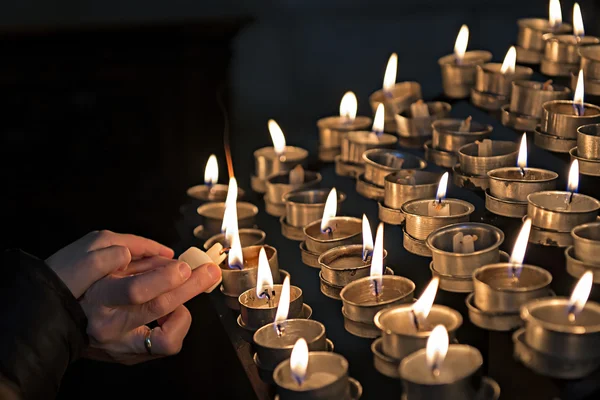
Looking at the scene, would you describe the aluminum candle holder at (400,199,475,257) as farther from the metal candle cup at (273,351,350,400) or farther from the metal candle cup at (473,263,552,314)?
the metal candle cup at (273,351,350,400)

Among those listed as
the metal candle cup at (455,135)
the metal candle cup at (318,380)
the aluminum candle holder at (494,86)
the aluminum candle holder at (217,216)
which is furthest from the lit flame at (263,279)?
the aluminum candle holder at (494,86)

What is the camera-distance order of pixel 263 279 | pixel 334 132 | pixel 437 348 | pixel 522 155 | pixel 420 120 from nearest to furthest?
pixel 437 348 < pixel 263 279 < pixel 522 155 < pixel 420 120 < pixel 334 132

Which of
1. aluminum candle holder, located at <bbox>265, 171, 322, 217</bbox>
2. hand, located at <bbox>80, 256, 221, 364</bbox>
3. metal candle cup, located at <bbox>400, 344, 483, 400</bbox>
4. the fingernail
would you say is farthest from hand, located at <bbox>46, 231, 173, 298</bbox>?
metal candle cup, located at <bbox>400, 344, 483, 400</bbox>

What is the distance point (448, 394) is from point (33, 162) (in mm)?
2609

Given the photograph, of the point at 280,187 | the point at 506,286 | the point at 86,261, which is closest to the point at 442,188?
the point at 506,286

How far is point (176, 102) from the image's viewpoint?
385 centimetres

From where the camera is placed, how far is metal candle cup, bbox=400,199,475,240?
1434 mm

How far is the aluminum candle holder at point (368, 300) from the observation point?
4.16 ft

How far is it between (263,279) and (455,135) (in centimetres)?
57

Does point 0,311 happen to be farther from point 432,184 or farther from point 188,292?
point 432,184

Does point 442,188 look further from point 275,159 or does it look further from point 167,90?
point 167,90

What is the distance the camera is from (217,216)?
6.13ft

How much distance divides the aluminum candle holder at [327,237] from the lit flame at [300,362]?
409mm

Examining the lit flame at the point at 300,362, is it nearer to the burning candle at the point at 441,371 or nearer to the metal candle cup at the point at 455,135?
the burning candle at the point at 441,371
